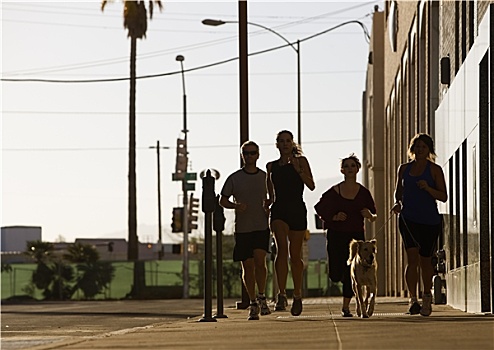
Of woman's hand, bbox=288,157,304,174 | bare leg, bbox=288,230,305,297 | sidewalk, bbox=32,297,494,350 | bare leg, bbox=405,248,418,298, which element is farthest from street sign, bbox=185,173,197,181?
sidewalk, bbox=32,297,494,350

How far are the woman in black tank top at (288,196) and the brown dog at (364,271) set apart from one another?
78 cm

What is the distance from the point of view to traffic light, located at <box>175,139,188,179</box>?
51.0 m

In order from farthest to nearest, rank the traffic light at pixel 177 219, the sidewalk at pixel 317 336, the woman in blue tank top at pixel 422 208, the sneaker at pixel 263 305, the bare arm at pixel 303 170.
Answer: the traffic light at pixel 177 219 < the sneaker at pixel 263 305 < the bare arm at pixel 303 170 < the woman in blue tank top at pixel 422 208 < the sidewalk at pixel 317 336

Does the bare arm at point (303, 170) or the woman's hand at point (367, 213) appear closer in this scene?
the woman's hand at point (367, 213)

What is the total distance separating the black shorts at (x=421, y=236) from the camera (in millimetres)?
13898

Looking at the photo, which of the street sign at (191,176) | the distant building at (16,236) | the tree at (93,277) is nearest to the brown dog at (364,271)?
the street sign at (191,176)

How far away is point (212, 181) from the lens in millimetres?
14281

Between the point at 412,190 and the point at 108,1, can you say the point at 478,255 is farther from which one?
the point at 108,1

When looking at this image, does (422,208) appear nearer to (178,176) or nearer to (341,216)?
(341,216)

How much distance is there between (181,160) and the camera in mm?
52156

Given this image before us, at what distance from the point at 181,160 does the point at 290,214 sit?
37.9m

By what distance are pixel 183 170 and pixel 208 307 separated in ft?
121

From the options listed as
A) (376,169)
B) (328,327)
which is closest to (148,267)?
(376,169)

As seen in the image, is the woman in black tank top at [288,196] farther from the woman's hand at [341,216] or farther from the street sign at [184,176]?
the street sign at [184,176]
